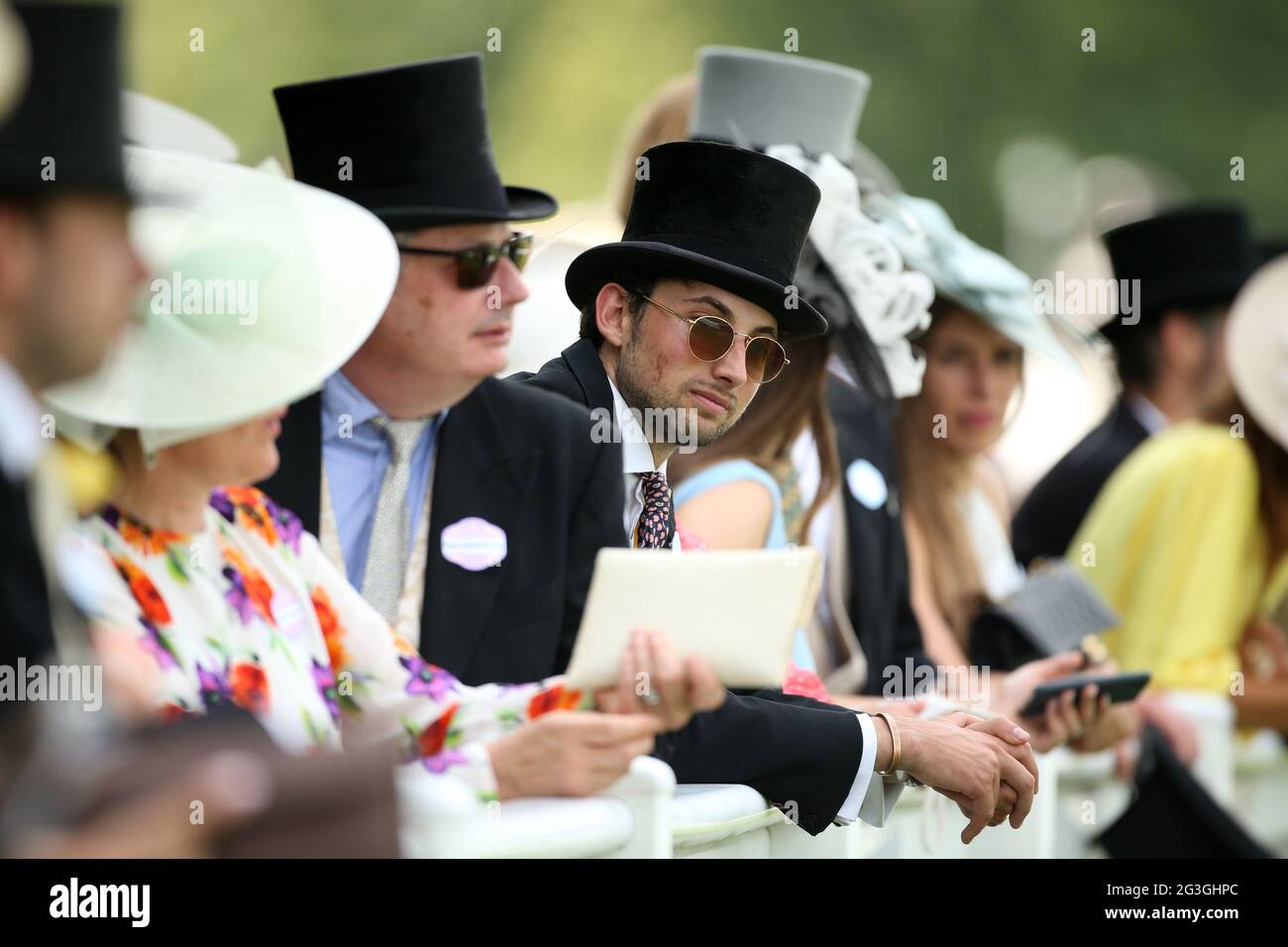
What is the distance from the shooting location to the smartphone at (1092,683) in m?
5.29

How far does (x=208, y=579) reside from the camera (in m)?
3.08

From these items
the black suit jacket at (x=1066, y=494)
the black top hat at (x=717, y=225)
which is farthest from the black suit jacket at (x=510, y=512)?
the black suit jacket at (x=1066, y=494)

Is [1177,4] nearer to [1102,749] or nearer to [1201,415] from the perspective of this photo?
[1201,415]

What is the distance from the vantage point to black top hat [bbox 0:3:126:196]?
2.65 m

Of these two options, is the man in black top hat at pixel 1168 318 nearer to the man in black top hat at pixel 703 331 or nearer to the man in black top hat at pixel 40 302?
the man in black top hat at pixel 703 331

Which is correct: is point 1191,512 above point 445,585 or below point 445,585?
below

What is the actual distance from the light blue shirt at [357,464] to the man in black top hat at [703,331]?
1.19 feet

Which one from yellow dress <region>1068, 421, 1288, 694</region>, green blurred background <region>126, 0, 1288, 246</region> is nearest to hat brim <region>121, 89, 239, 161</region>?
yellow dress <region>1068, 421, 1288, 694</region>

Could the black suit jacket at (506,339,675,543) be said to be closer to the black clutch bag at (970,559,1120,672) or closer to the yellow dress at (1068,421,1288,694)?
the black clutch bag at (970,559,1120,672)

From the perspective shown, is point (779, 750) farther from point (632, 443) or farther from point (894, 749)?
point (632, 443)

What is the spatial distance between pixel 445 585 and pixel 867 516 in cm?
199

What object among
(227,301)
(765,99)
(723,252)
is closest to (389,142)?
(723,252)

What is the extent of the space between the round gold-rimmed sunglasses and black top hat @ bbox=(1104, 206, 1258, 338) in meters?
3.78
